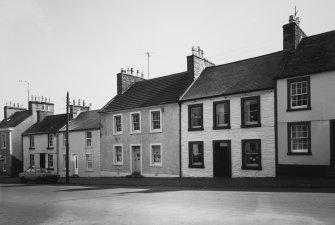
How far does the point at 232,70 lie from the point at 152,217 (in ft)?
59.9

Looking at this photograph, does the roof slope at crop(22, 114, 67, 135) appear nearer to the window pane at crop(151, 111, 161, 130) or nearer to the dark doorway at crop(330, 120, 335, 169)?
the window pane at crop(151, 111, 161, 130)

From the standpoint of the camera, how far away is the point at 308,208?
973 cm

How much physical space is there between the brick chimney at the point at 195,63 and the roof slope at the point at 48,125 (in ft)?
60.9

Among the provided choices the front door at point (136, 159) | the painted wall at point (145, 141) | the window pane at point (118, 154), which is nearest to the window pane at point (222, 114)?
the painted wall at point (145, 141)

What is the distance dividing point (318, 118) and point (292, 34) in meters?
7.04

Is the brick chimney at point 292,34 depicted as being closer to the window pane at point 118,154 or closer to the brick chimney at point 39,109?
the window pane at point 118,154

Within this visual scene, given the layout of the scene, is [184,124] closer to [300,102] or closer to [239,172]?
[239,172]

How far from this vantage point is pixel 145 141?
90.2 feet

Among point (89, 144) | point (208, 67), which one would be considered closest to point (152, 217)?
point (208, 67)

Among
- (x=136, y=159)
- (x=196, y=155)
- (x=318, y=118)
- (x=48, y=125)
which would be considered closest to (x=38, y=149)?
(x=48, y=125)

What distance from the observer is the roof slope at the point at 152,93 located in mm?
26969

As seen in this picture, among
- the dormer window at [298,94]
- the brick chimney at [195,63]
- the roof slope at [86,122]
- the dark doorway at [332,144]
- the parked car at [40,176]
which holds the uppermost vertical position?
the brick chimney at [195,63]

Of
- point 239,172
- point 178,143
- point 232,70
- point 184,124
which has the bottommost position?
point 239,172

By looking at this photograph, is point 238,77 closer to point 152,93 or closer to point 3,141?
point 152,93
